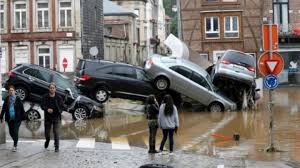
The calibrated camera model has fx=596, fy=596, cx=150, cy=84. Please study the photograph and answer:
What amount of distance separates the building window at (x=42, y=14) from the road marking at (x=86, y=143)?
32766mm

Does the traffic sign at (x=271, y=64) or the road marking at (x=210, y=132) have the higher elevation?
the traffic sign at (x=271, y=64)

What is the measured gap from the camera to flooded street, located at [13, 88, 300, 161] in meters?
16.0

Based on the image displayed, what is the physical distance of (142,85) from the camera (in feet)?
87.6

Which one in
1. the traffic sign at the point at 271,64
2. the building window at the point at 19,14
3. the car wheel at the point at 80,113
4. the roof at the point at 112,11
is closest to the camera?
the traffic sign at the point at 271,64

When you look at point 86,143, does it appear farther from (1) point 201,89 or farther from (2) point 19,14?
(2) point 19,14

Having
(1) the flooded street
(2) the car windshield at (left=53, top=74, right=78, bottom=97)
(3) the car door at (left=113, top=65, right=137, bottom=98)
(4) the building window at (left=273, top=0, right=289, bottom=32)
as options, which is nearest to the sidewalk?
(1) the flooded street

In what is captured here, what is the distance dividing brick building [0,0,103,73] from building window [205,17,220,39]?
10179 mm

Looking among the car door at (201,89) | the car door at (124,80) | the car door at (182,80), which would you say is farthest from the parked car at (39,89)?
the car door at (201,89)

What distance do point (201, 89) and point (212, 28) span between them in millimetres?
23798

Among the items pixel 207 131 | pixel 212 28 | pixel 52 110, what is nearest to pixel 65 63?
pixel 212 28

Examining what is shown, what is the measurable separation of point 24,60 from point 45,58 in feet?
5.92

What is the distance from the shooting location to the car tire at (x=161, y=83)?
87.5ft

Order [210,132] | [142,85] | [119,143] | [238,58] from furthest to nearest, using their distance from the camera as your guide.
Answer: [238,58]
[142,85]
[210,132]
[119,143]

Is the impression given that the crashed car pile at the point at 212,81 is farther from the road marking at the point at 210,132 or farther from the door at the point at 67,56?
the door at the point at 67,56
